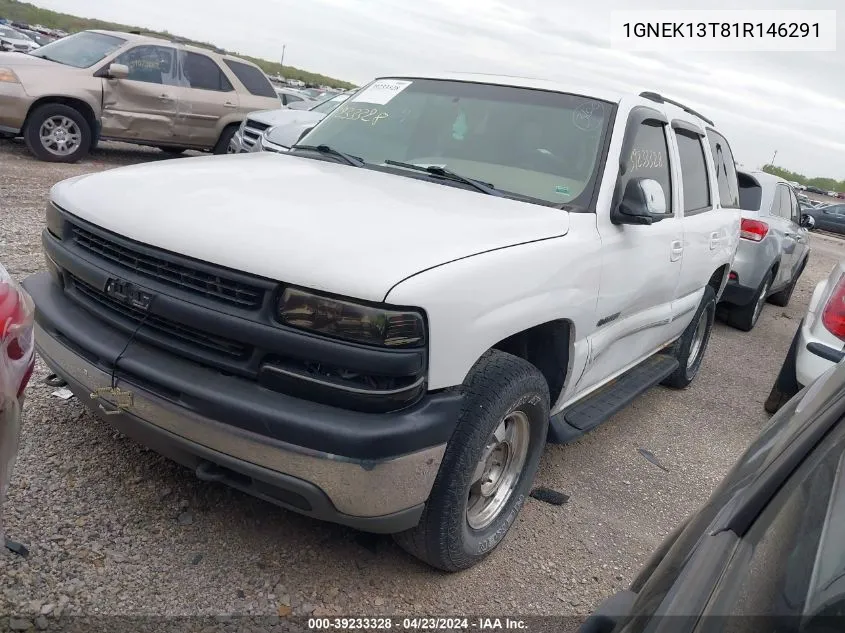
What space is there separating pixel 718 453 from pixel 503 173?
243cm

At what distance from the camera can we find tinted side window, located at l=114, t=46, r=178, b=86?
10281 mm

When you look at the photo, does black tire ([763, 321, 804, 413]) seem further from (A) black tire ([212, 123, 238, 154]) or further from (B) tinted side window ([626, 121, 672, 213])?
(A) black tire ([212, 123, 238, 154])

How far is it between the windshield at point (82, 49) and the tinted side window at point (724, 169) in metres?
8.16

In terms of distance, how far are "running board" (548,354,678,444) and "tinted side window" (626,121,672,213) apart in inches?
39.3

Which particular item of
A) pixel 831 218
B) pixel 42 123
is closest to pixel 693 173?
pixel 42 123

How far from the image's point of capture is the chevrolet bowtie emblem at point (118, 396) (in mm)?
2517

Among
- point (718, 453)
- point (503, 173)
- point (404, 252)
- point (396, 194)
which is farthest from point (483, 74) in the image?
point (718, 453)

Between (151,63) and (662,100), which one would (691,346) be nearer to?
(662,100)

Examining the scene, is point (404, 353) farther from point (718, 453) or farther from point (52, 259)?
point (718, 453)

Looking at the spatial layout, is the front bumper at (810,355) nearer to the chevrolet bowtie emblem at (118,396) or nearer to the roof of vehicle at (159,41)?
the chevrolet bowtie emblem at (118,396)

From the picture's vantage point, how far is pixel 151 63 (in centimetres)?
1054

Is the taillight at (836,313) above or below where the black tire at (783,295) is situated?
above

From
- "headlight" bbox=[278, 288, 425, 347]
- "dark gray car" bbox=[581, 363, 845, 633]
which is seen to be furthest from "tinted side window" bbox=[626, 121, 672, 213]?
"dark gray car" bbox=[581, 363, 845, 633]

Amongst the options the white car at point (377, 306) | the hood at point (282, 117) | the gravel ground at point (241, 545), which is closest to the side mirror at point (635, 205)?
the white car at point (377, 306)
